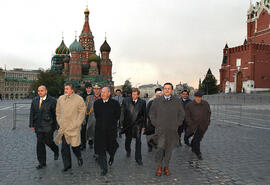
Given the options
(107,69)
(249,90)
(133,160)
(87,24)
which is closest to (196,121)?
(133,160)

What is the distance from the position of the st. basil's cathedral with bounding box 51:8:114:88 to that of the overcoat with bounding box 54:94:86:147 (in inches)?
2602

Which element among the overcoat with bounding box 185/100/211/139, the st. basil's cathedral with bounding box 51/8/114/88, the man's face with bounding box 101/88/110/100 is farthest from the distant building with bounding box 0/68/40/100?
the man's face with bounding box 101/88/110/100

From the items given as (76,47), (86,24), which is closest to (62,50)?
(86,24)

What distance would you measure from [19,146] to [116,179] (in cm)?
404

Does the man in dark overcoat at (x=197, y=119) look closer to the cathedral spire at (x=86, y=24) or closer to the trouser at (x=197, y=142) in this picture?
the trouser at (x=197, y=142)

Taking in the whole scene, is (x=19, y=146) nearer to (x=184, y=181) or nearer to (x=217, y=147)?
(x=184, y=181)

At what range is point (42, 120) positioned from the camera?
508 cm

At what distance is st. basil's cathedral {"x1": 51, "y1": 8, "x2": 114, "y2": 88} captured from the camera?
71750mm

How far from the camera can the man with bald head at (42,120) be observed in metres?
5.08

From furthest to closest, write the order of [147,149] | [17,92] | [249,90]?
Answer: [17,92], [249,90], [147,149]

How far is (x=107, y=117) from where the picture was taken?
4.76 m

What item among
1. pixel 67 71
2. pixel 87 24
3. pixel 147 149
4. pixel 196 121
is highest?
pixel 87 24

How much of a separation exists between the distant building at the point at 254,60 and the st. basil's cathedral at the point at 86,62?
1442 inches

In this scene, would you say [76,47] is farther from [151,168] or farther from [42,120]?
[151,168]
